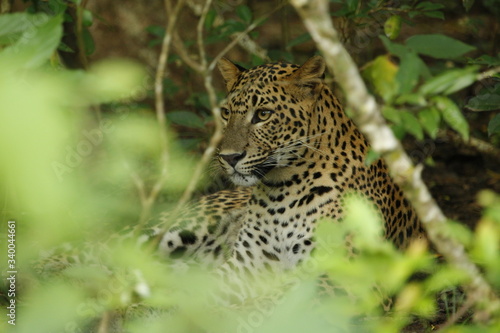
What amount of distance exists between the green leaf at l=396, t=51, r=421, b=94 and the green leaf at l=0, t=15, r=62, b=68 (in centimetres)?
129

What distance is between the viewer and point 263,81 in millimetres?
5559

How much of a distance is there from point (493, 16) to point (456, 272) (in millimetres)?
8575

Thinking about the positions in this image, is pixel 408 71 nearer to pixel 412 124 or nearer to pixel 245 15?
pixel 412 124

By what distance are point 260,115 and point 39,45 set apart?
3.43 m

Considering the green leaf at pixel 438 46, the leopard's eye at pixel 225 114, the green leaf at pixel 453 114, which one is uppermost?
the green leaf at pixel 438 46

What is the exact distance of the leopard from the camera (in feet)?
17.9

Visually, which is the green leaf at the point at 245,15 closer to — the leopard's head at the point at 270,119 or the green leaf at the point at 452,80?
the leopard's head at the point at 270,119

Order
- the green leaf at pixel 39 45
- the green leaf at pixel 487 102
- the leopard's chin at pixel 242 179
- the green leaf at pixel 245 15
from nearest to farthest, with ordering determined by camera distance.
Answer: the green leaf at pixel 39 45 → the green leaf at pixel 487 102 → the leopard's chin at pixel 242 179 → the green leaf at pixel 245 15

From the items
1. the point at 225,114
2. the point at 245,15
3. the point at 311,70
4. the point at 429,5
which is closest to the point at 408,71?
the point at 311,70

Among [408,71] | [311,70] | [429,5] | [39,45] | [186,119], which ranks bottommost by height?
[186,119]

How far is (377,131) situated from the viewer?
2850 mm

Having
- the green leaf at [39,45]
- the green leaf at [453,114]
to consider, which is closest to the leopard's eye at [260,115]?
the green leaf at [453,114]

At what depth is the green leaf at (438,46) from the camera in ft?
9.14

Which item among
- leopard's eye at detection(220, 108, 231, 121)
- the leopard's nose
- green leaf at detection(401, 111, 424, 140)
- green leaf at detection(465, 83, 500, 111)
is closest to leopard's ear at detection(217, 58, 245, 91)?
leopard's eye at detection(220, 108, 231, 121)
